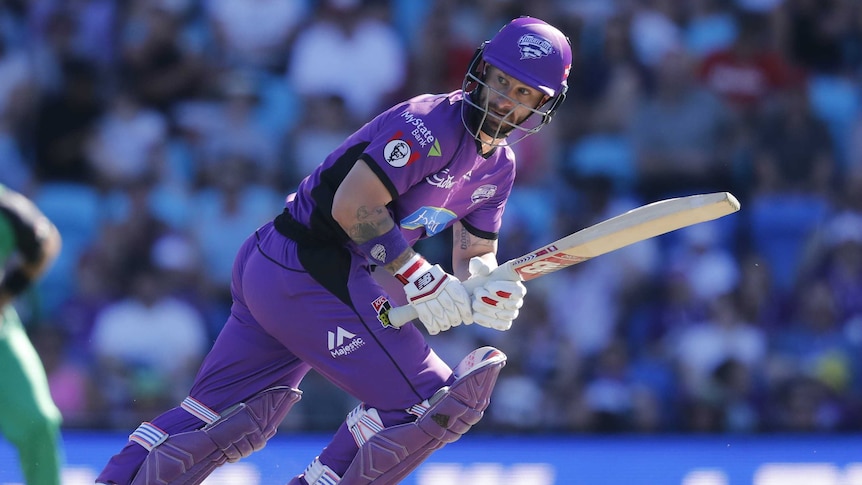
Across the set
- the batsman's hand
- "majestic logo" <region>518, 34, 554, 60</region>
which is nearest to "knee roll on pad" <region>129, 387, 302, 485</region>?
the batsman's hand

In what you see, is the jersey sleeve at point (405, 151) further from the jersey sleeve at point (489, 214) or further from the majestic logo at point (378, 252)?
the jersey sleeve at point (489, 214)

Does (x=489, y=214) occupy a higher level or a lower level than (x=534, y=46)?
lower

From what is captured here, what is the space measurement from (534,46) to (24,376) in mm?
2169

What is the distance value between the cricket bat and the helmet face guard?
438mm

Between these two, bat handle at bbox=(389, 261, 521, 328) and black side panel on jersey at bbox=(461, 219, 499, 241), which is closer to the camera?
bat handle at bbox=(389, 261, 521, 328)

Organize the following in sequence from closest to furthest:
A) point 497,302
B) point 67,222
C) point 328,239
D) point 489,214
→ point 497,302
point 328,239
point 489,214
point 67,222

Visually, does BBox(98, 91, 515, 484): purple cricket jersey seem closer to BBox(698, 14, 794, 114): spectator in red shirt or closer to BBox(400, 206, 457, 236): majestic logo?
BBox(400, 206, 457, 236): majestic logo

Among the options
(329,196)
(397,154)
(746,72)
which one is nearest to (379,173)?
(397,154)

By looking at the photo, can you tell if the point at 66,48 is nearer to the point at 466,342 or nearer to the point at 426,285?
the point at 466,342

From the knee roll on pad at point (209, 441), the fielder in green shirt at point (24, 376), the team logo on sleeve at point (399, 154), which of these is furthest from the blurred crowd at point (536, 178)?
the team logo on sleeve at point (399, 154)

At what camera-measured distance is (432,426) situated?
4461mm

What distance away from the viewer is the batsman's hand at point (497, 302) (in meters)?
4.52

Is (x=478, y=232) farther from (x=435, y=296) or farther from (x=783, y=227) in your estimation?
(x=783, y=227)

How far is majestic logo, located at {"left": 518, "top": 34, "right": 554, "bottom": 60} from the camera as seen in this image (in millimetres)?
4584
